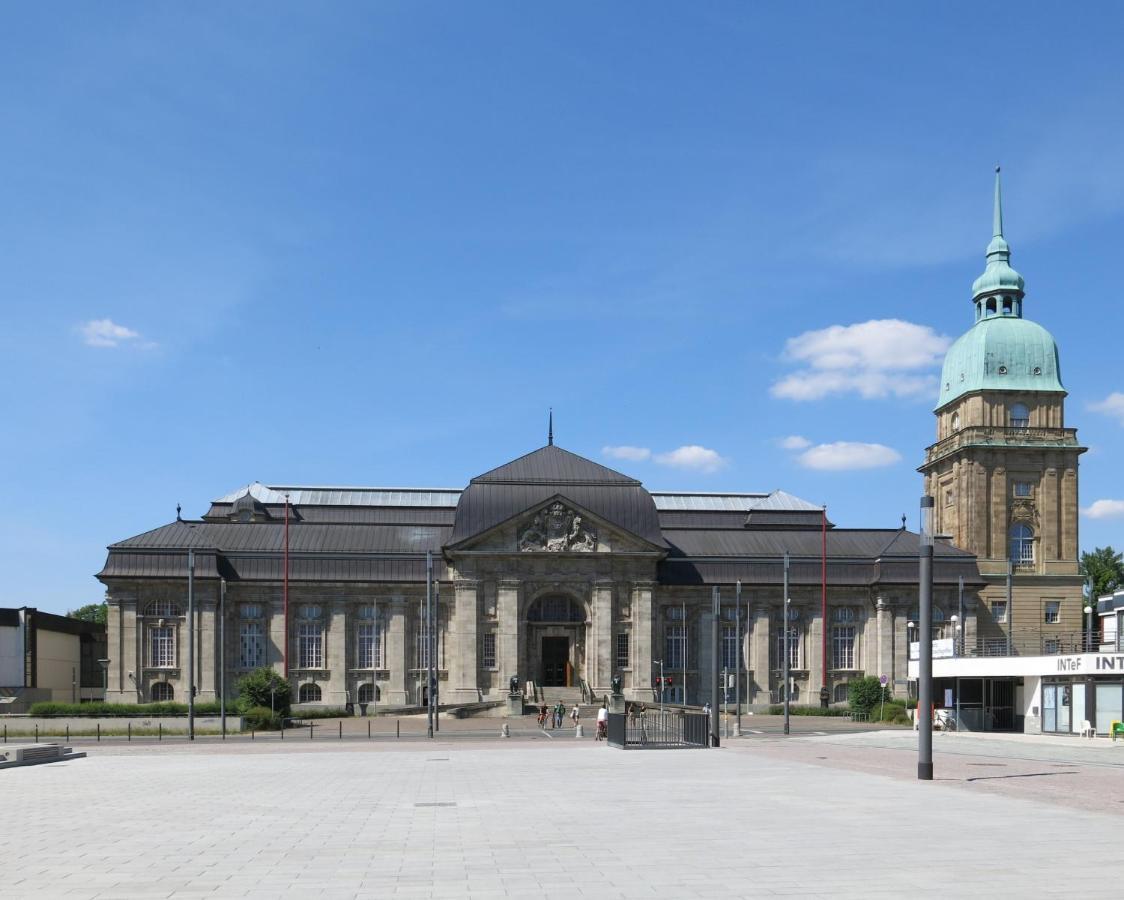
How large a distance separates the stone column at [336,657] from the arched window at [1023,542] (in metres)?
51.3

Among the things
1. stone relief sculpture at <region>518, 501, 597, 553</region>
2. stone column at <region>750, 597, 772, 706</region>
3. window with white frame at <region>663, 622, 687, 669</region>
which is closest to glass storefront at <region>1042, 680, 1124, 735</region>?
stone column at <region>750, 597, 772, 706</region>

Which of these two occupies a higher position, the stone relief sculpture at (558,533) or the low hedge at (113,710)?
the stone relief sculpture at (558,533)

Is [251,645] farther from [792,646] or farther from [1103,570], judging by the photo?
[1103,570]

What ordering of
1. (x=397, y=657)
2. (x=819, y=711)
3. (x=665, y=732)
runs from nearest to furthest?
(x=665, y=732) → (x=819, y=711) → (x=397, y=657)

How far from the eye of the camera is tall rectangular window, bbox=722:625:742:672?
3770 inches

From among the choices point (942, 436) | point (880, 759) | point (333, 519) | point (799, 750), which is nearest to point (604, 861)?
point (880, 759)

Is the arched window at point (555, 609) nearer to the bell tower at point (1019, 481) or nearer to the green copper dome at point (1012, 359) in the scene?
the bell tower at point (1019, 481)

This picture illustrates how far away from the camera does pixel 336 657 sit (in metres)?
94.3

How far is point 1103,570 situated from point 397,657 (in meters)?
84.5

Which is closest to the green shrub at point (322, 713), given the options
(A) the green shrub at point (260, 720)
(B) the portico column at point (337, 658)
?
(B) the portico column at point (337, 658)

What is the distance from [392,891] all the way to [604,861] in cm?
334

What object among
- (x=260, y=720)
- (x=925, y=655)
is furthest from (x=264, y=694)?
(x=925, y=655)

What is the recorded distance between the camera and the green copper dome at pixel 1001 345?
103 meters

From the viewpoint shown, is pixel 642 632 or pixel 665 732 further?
pixel 642 632
